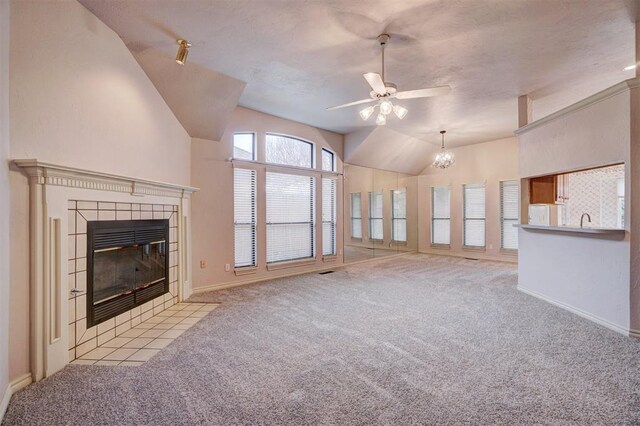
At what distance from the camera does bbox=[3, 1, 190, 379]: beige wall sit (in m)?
2.07

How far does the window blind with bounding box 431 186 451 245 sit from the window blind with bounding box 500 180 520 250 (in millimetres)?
1318

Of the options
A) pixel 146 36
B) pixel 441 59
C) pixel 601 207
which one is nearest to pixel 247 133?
pixel 146 36

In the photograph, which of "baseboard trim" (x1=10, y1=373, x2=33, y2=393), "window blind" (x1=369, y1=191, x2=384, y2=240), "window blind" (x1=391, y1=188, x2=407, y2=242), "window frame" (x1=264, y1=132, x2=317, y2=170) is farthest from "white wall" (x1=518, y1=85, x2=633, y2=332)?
"baseboard trim" (x1=10, y1=373, x2=33, y2=393)

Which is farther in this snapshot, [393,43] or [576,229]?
[576,229]

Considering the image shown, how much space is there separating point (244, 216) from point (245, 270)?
92 cm

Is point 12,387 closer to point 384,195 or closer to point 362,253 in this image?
point 362,253

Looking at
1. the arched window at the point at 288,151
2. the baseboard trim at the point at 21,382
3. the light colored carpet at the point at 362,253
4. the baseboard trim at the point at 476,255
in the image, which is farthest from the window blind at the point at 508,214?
the baseboard trim at the point at 21,382

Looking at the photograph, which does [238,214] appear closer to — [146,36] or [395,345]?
[146,36]

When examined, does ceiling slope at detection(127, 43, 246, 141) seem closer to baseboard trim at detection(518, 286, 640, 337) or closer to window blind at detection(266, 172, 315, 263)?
window blind at detection(266, 172, 315, 263)

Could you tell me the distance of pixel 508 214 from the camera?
23.8 ft

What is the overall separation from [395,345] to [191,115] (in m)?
3.80

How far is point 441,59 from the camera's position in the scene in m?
3.46

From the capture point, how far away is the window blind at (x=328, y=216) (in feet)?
21.2

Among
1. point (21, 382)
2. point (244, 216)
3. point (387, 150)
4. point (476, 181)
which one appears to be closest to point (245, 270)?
point (244, 216)
